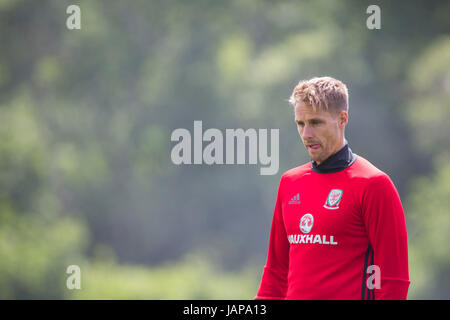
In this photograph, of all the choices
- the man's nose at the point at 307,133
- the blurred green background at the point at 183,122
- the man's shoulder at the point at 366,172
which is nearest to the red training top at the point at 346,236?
the man's shoulder at the point at 366,172

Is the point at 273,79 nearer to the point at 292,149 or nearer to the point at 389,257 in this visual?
the point at 292,149

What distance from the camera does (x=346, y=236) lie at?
7.16 feet

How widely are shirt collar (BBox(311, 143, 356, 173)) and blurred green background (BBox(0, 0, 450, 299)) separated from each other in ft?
44.2

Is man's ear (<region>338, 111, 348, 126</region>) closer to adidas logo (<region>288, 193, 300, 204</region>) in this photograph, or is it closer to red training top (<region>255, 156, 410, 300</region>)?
red training top (<region>255, 156, 410, 300</region>)

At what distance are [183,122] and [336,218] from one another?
17.7m

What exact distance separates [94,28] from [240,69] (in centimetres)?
482

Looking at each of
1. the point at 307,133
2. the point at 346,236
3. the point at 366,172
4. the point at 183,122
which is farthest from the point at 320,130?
the point at 183,122

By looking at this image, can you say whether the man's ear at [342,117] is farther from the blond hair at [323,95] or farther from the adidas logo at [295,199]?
the adidas logo at [295,199]

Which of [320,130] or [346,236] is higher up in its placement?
[320,130]

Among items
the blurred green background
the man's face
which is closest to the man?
the man's face

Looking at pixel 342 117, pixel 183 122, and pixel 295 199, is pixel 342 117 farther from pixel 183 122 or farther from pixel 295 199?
pixel 183 122

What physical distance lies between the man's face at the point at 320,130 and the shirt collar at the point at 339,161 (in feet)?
0.05

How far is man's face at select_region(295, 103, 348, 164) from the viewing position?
7.52 ft

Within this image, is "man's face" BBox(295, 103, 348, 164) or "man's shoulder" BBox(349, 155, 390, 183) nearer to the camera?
"man's shoulder" BBox(349, 155, 390, 183)
